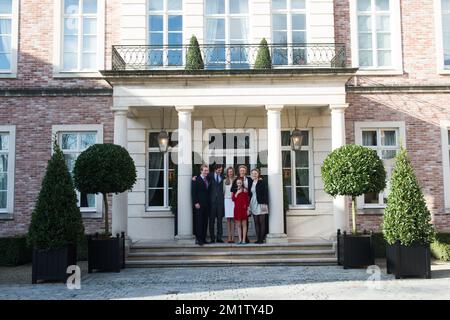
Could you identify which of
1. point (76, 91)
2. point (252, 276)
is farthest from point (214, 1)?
point (252, 276)

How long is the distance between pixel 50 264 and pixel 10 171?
523 cm

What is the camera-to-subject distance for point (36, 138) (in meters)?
14.5

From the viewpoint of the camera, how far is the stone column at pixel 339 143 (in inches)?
491

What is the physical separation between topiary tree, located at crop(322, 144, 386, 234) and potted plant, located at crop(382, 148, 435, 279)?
86cm

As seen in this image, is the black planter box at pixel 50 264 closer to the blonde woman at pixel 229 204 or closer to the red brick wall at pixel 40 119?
the blonde woman at pixel 229 204

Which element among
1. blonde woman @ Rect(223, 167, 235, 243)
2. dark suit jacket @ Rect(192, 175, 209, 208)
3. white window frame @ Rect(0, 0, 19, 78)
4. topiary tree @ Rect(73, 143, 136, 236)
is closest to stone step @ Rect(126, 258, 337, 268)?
blonde woman @ Rect(223, 167, 235, 243)

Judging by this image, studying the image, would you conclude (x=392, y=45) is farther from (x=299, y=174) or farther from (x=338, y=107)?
(x=299, y=174)

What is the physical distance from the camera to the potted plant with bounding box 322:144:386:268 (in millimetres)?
11031

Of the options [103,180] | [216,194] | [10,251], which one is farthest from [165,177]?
[10,251]

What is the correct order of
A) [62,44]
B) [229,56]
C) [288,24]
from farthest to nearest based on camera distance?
[62,44], [288,24], [229,56]

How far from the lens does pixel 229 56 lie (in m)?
14.0

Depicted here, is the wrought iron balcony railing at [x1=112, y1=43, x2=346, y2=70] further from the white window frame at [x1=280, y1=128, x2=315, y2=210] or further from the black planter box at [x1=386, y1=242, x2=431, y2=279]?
the black planter box at [x1=386, y1=242, x2=431, y2=279]

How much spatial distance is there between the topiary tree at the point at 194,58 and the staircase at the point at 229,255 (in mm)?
4370

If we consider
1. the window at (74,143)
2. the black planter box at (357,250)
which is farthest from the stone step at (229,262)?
the window at (74,143)
